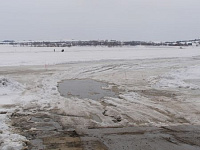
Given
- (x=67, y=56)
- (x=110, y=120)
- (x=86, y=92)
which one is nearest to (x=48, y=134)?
(x=110, y=120)

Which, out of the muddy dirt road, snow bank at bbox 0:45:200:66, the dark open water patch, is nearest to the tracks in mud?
the muddy dirt road

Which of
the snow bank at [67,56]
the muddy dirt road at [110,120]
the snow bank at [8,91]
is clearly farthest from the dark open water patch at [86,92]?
the snow bank at [67,56]

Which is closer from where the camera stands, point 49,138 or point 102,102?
point 49,138

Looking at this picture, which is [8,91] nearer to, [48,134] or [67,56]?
[48,134]

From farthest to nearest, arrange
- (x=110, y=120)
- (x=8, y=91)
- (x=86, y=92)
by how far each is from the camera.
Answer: (x=86, y=92) → (x=8, y=91) → (x=110, y=120)

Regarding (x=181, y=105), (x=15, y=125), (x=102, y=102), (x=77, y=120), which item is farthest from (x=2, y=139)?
(x=181, y=105)

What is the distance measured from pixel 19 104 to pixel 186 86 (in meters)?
9.93

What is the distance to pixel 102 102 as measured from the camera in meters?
12.3

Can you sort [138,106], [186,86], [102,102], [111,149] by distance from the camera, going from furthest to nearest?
[186,86] → [102,102] → [138,106] → [111,149]

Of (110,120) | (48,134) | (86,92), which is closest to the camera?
(48,134)

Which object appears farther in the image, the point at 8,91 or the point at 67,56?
the point at 67,56

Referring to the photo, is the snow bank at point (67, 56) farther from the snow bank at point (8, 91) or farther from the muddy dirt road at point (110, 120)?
the muddy dirt road at point (110, 120)

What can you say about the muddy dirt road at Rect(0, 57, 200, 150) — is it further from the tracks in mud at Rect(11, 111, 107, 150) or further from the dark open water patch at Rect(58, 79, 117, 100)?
the dark open water patch at Rect(58, 79, 117, 100)

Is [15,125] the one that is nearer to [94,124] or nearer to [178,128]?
[94,124]
